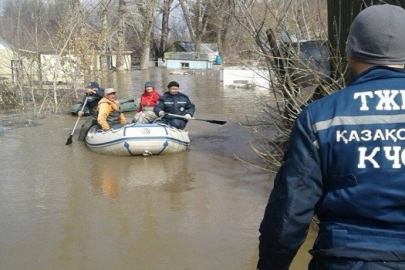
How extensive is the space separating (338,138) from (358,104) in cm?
13

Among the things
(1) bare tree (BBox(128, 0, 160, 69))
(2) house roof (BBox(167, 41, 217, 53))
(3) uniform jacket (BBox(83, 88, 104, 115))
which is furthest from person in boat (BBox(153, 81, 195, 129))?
(2) house roof (BBox(167, 41, 217, 53))

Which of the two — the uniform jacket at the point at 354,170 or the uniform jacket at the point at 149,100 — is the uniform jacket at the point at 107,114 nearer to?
the uniform jacket at the point at 149,100

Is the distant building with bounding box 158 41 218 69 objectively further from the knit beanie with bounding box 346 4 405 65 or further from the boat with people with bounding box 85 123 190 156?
the knit beanie with bounding box 346 4 405 65

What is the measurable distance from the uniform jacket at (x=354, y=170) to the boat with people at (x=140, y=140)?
8336mm

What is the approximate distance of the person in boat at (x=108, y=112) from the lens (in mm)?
11148

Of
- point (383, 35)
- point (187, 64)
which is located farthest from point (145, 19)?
point (383, 35)

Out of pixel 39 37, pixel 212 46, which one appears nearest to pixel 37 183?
pixel 39 37

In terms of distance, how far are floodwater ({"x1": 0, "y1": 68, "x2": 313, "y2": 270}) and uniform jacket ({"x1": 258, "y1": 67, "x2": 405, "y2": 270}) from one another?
132 inches

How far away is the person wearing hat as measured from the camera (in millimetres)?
1856

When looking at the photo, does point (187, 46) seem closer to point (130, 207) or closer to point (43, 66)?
point (43, 66)

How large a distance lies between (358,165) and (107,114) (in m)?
9.75

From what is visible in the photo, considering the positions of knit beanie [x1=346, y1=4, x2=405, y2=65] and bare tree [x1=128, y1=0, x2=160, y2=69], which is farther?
bare tree [x1=128, y1=0, x2=160, y2=69]

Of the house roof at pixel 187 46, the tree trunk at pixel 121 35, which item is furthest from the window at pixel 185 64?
the house roof at pixel 187 46

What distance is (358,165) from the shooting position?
6.14 feet
